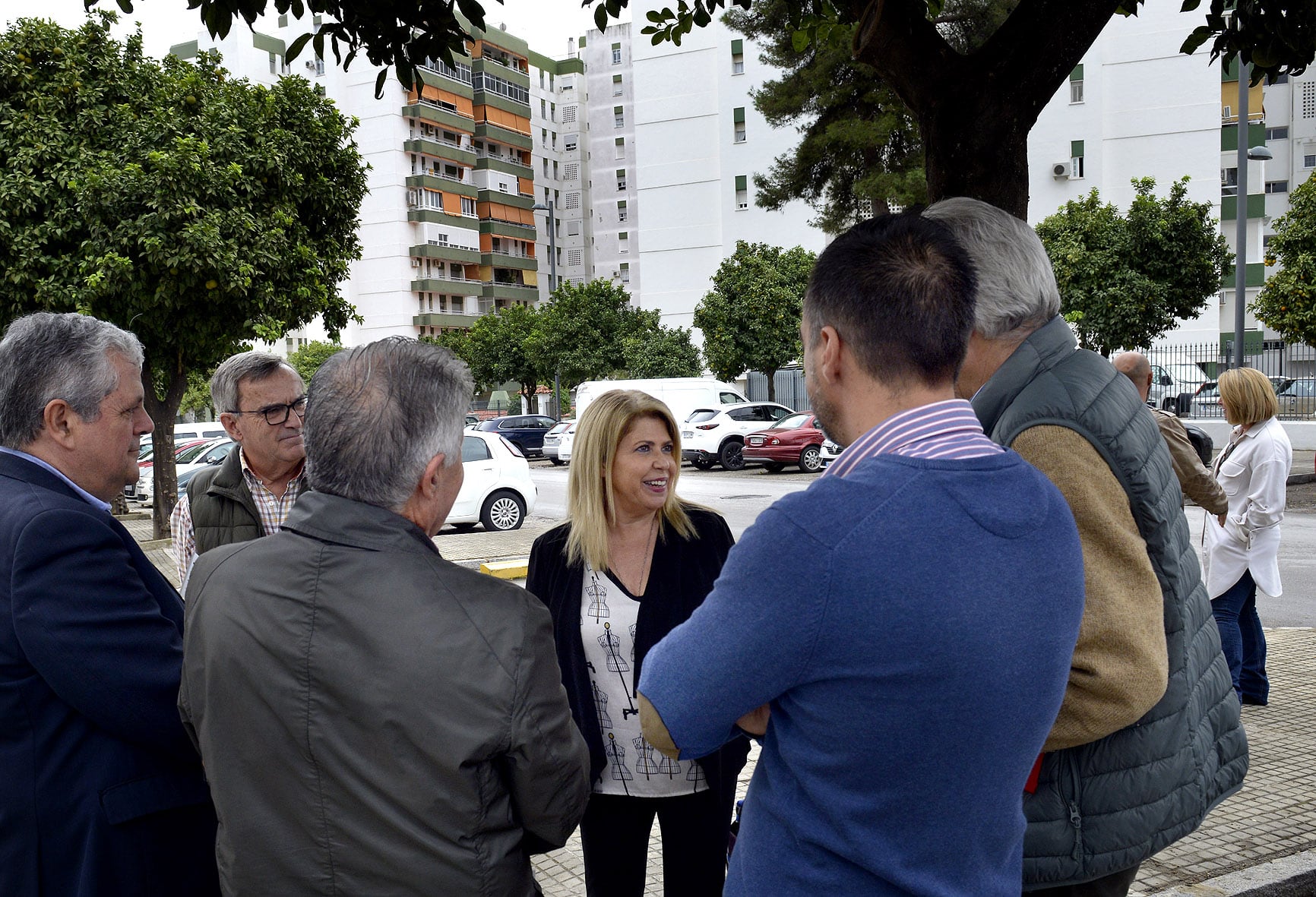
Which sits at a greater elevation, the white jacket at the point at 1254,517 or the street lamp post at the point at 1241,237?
the street lamp post at the point at 1241,237

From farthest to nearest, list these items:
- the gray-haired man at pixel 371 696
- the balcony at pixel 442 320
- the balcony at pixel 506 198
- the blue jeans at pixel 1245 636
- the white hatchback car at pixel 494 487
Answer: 1. the balcony at pixel 506 198
2. the balcony at pixel 442 320
3. the white hatchback car at pixel 494 487
4. the blue jeans at pixel 1245 636
5. the gray-haired man at pixel 371 696

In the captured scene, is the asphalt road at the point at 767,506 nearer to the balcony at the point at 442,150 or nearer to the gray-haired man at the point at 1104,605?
the gray-haired man at the point at 1104,605

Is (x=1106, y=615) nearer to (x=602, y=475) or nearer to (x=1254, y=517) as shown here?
(x=602, y=475)

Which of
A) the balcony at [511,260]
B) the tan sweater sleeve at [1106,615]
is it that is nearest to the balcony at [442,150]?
the balcony at [511,260]

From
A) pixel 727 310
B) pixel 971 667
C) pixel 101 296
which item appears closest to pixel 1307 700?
pixel 971 667

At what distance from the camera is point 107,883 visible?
2084 mm

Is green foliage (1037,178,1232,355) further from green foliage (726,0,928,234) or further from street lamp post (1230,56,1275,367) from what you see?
street lamp post (1230,56,1275,367)

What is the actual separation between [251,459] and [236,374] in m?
0.31

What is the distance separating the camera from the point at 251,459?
386 centimetres

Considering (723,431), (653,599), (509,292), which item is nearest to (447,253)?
(509,292)

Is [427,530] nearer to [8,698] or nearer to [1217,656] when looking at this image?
[8,698]

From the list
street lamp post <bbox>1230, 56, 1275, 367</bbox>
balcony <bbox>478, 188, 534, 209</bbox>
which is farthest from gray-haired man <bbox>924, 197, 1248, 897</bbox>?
balcony <bbox>478, 188, 534, 209</bbox>

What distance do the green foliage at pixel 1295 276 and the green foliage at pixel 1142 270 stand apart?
7473mm

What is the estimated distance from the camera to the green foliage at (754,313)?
119 feet
